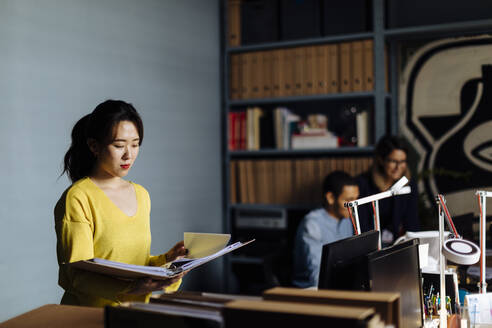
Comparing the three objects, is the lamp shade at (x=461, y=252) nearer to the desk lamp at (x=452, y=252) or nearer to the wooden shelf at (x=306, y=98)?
the desk lamp at (x=452, y=252)

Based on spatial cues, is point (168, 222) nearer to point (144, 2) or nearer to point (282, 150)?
point (282, 150)

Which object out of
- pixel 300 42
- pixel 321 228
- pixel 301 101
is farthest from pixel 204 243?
pixel 301 101

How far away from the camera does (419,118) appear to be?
365 cm

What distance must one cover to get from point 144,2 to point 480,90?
2291mm

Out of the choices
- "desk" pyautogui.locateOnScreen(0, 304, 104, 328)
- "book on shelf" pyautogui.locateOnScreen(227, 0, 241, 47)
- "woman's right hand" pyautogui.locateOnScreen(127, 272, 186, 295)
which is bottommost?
"desk" pyautogui.locateOnScreen(0, 304, 104, 328)

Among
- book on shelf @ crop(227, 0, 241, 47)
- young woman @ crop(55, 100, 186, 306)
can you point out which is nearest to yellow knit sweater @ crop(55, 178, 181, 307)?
young woman @ crop(55, 100, 186, 306)

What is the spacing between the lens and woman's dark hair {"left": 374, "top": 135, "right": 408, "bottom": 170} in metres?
3.10

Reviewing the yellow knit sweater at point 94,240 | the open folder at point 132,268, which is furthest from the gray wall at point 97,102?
the open folder at point 132,268

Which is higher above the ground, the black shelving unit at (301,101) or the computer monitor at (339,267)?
the black shelving unit at (301,101)

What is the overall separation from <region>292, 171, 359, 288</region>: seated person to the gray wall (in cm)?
95

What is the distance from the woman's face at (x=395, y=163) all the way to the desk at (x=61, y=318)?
219cm

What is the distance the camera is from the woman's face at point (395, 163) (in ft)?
10.1

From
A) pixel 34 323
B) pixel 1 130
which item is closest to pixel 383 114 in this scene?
pixel 1 130

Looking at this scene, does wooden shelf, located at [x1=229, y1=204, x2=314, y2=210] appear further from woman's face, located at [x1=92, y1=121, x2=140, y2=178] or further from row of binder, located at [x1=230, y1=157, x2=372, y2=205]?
woman's face, located at [x1=92, y1=121, x2=140, y2=178]
